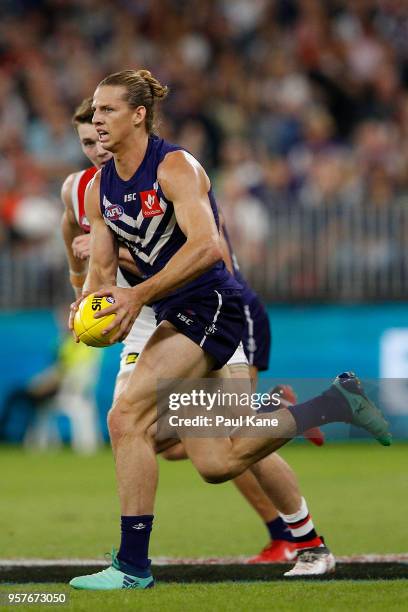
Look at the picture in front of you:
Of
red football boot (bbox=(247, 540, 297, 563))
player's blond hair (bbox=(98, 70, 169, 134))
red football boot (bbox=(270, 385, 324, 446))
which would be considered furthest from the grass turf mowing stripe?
player's blond hair (bbox=(98, 70, 169, 134))

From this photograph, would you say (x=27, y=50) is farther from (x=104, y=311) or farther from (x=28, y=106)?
(x=104, y=311)

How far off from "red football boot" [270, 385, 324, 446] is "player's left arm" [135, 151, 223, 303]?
1.08m

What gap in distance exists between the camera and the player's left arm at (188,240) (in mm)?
6516

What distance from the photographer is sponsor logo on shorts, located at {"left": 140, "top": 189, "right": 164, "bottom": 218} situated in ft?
22.0

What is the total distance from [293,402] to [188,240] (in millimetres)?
1612

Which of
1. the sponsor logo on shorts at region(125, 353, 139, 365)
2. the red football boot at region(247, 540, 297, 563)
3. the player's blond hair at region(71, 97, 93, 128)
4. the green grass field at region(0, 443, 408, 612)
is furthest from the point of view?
the player's blond hair at region(71, 97, 93, 128)

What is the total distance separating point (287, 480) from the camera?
7500mm

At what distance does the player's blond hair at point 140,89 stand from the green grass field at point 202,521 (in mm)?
2411

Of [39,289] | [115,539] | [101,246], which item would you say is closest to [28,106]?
[39,289]

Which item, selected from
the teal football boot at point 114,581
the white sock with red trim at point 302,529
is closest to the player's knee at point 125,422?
the teal football boot at point 114,581

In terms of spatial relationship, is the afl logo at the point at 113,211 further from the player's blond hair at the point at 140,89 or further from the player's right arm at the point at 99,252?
the player's blond hair at the point at 140,89

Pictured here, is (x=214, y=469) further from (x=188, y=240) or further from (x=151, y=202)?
(x=151, y=202)

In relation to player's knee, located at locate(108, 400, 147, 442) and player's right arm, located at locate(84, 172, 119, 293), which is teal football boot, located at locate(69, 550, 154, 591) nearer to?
player's knee, located at locate(108, 400, 147, 442)

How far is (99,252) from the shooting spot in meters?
6.95
